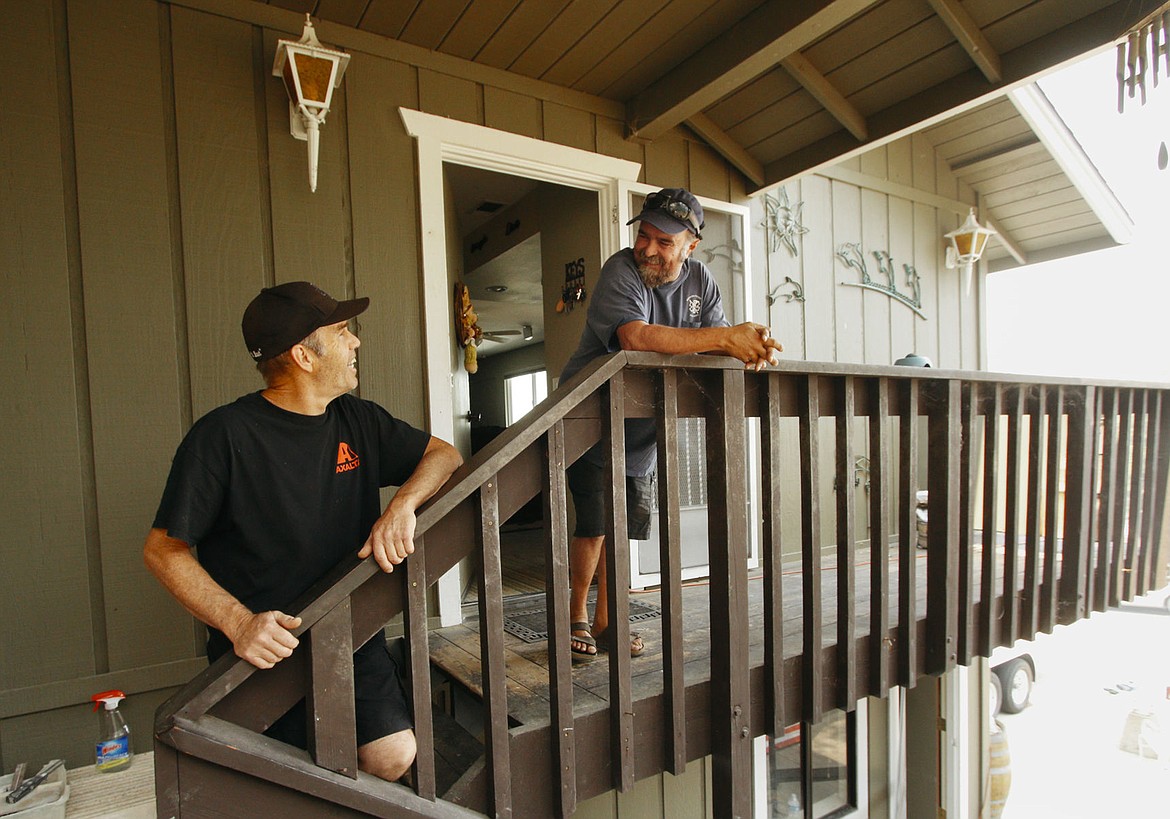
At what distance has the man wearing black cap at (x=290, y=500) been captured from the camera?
1196 mm

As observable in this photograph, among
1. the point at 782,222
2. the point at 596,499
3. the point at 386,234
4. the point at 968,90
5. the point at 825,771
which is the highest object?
the point at 968,90

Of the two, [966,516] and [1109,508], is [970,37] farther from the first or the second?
[1109,508]

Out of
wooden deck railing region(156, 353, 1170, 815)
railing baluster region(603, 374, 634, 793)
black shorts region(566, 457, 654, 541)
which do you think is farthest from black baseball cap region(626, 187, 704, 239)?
black shorts region(566, 457, 654, 541)

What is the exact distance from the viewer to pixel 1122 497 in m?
2.86

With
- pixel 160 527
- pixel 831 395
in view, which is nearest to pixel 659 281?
pixel 831 395

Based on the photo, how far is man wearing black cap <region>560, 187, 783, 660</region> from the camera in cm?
154

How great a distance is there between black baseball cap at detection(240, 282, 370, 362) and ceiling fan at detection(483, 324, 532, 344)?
750 cm

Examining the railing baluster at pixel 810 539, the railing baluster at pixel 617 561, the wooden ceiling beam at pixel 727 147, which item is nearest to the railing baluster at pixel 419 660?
the railing baluster at pixel 617 561

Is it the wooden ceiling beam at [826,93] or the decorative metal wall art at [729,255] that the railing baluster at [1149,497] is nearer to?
the wooden ceiling beam at [826,93]

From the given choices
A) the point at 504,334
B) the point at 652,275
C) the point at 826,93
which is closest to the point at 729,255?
the point at 826,93

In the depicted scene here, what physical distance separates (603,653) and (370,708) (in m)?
0.85

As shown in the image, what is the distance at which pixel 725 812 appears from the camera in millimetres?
1615

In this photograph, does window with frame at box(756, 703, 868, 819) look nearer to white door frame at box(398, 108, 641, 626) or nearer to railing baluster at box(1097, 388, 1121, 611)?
railing baluster at box(1097, 388, 1121, 611)

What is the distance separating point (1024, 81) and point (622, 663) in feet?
9.13
